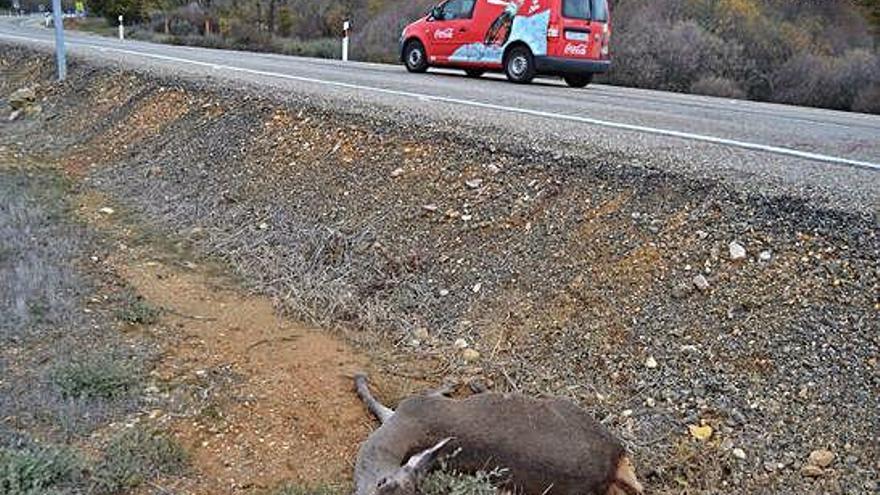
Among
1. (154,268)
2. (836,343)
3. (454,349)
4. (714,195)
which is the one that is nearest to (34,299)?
(154,268)

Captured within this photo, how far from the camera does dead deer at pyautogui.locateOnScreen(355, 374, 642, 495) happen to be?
3.06 metres

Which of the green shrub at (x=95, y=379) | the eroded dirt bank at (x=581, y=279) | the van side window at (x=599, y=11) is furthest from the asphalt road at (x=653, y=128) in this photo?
the green shrub at (x=95, y=379)

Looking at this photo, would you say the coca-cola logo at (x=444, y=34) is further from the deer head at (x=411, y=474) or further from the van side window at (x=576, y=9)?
the deer head at (x=411, y=474)

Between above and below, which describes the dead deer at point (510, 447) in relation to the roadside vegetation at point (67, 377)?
above

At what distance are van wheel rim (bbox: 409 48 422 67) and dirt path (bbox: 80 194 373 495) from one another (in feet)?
34.4

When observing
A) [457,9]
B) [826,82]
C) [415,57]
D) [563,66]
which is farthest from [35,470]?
[826,82]

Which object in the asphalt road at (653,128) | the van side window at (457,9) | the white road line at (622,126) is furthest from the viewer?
the van side window at (457,9)

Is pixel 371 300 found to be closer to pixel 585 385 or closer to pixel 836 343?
pixel 585 385

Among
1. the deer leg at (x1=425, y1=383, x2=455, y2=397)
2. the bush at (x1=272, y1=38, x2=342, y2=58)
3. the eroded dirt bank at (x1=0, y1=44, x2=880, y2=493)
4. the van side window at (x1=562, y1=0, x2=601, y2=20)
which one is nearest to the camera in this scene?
the eroded dirt bank at (x1=0, y1=44, x2=880, y2=493)

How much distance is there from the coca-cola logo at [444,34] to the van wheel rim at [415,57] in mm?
634

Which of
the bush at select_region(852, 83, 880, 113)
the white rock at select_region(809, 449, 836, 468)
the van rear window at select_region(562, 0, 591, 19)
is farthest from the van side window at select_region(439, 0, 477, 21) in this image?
the white rock at select_region(809, 449, 836, 468)

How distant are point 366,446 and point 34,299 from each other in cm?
289

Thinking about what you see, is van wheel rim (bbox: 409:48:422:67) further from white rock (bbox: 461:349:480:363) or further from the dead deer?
the dead deer

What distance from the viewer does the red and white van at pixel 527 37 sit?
13023 mm
